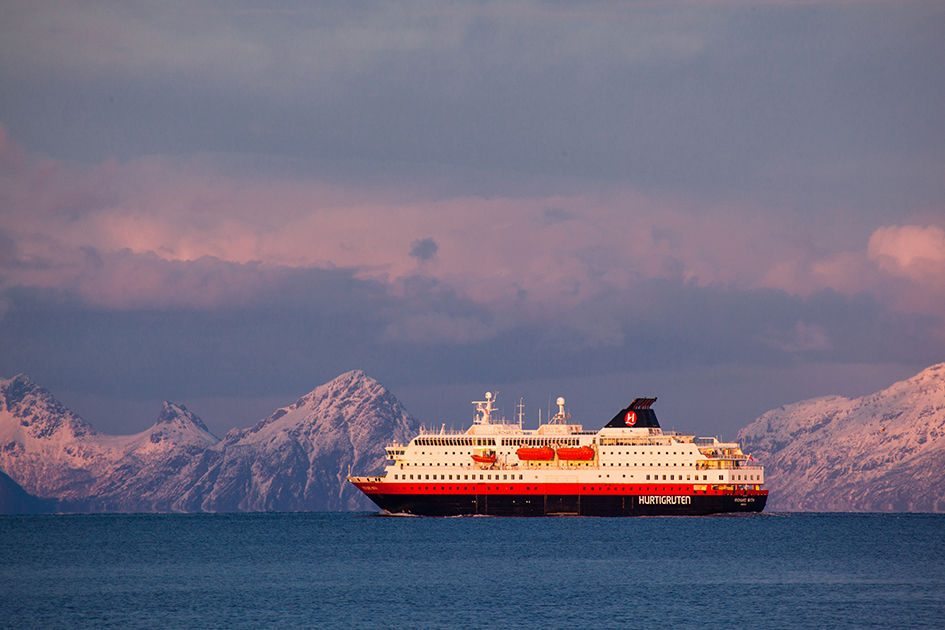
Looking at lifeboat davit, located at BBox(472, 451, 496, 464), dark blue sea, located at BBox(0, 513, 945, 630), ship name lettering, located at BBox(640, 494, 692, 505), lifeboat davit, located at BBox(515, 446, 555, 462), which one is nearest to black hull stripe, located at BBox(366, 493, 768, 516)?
ship name lettering, located at BBox(640, 494, 692, 505)

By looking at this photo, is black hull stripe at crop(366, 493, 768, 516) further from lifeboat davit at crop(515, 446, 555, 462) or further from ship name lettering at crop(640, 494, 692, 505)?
lifeboat davit at crop(515, 446, 555, 462)

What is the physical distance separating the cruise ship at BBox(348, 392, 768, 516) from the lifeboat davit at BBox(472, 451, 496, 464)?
0.33ft

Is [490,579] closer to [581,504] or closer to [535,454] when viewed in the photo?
[581,504]

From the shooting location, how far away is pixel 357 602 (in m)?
60.8

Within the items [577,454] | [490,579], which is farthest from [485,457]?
[490,579]

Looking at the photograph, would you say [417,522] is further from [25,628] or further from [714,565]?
[25,628]

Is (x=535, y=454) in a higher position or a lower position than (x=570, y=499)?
higher

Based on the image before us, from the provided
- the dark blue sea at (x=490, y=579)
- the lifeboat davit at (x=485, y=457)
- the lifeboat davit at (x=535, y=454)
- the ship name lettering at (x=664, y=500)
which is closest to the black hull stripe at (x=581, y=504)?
→ the ship name lettering at (x=664, y=500)

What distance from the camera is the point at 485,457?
110 metres

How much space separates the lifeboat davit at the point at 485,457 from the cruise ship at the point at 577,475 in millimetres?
99

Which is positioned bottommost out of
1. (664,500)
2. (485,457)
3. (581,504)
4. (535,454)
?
(581,504)

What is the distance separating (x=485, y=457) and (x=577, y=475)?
9217 mm

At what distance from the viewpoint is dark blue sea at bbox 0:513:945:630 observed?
55844 mm

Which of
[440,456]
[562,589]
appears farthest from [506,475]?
[562,589]
